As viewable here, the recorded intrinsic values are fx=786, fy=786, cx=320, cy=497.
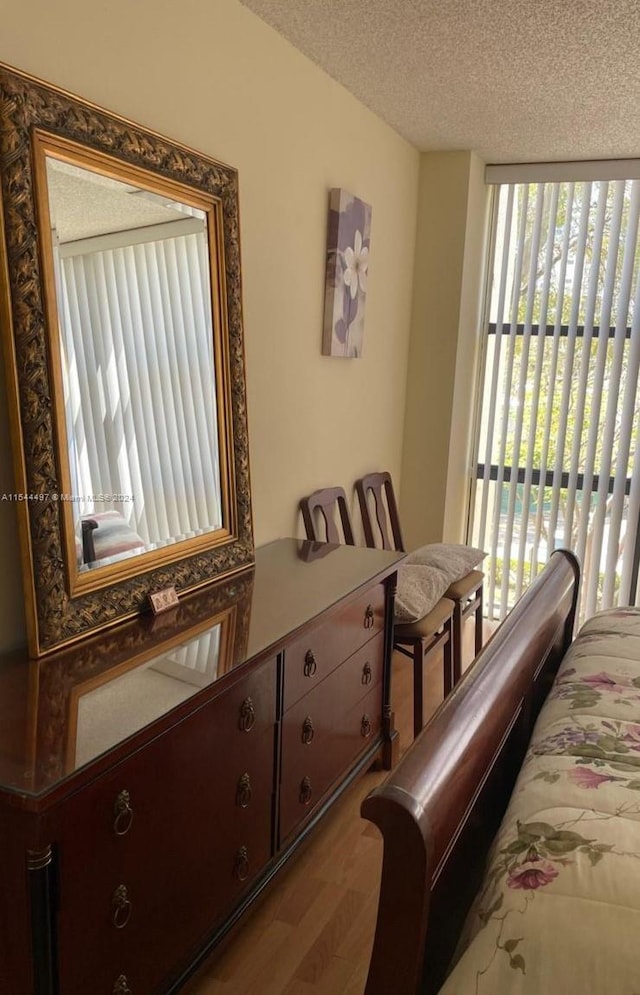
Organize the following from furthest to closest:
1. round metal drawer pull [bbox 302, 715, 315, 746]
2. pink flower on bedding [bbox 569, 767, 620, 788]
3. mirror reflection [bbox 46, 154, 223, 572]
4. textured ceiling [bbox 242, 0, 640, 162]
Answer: textured ceiling [bbox 242, 0, 640, 162], round metal drawer pull [bbox 302, 715, 315, 746], mirror reflection [bbox 46, 154, 223, 572], pink flower on bedding [bbox 569, 767, 620, 788]

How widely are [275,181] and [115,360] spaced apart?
102 cm

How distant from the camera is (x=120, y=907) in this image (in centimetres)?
135

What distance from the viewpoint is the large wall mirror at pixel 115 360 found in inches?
58.1

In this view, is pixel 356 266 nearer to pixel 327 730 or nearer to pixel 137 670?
pixel 327 730

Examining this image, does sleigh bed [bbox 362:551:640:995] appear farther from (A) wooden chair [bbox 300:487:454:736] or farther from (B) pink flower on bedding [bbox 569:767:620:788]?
(A) wooden chair [bbox 300:487:454:736]

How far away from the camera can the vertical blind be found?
371 centimetres

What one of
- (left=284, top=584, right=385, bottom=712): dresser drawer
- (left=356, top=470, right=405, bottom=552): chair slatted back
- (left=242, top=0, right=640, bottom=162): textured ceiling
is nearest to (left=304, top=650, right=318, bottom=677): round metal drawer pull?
(left=284, top=584, right=385, bottom=712): dresser drawer

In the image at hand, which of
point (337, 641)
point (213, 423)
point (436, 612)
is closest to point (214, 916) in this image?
point (337, 641)

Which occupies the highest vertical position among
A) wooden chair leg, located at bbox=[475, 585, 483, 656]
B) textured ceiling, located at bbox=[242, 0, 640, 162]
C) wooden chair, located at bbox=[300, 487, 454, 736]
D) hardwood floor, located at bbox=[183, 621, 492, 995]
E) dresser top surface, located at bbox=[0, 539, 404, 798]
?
textured ceiling, located at bbox=[242, 0, 640, 162]

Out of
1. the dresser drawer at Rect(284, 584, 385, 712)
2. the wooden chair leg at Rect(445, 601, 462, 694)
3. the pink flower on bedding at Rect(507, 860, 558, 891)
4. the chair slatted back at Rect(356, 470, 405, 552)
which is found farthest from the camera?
the chair slatted back at Rect(356, 470, 405, 552)

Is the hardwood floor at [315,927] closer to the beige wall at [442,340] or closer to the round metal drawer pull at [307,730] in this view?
the round metal drawer pull at [307,730]

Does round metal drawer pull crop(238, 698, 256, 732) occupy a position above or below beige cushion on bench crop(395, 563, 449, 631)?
above

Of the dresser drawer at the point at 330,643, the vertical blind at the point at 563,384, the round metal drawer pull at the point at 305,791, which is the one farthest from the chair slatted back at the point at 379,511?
the round metal drawer pull at the point at 305,791

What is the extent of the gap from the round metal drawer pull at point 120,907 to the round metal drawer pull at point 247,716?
0.41 metres
